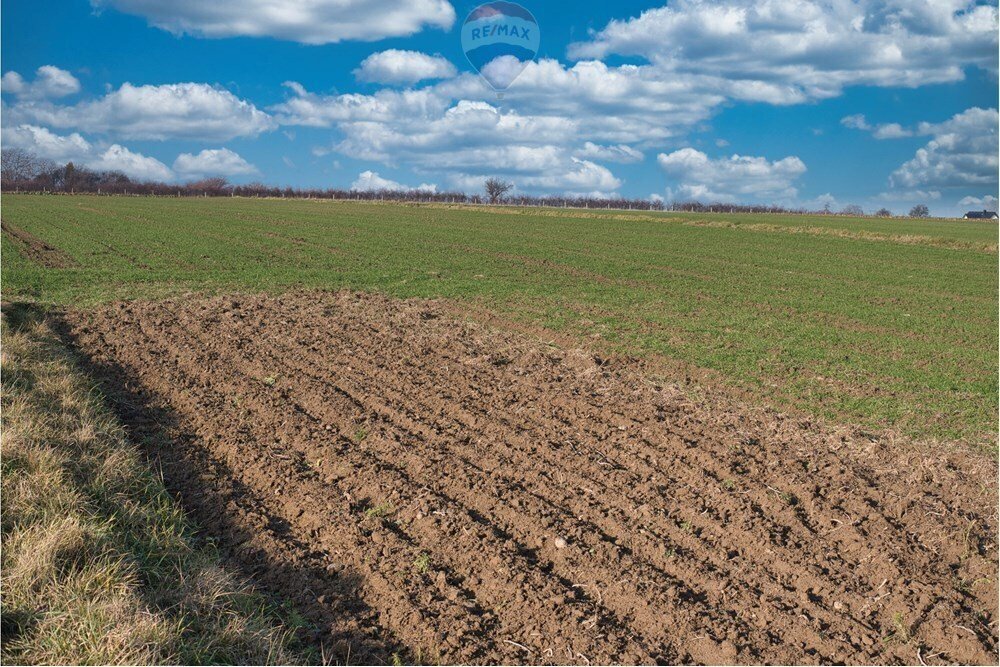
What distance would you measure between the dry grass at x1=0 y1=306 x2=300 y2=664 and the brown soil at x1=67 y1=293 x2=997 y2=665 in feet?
1.35

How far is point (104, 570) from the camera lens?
15.5ft

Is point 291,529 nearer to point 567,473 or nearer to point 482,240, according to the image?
point 567,473

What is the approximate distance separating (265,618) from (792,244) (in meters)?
42.1

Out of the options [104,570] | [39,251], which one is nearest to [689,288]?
[104,570]

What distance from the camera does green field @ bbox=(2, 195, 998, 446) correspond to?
1117 cm

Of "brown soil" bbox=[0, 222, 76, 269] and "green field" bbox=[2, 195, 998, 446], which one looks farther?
"brown soil" bbox=[0, 222, 76, 269]

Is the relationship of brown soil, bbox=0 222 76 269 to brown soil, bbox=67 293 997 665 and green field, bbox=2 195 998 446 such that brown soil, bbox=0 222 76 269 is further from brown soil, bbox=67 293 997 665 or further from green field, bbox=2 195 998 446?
brown soil, bbox=67 293 997 665

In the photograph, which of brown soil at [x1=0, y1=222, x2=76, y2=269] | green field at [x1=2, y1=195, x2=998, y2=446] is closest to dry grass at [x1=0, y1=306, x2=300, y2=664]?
green field at [x1=2, y1=195, x2=998, y2=446]

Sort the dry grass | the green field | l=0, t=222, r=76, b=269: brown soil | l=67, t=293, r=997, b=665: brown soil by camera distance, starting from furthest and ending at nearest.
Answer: l=0, t=222, r=76, b=269: brown soil
the green field
l=67, t=293, r=997, b=665: brown soil
the dry grass

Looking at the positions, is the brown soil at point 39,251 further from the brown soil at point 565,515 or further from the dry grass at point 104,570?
the dry grass at point 104,570

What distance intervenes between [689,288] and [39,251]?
2262 centimetres

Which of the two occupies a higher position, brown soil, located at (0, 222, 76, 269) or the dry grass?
brown soil, located at (0, 222, 76, 269)

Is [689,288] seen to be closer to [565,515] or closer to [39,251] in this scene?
[565,515]

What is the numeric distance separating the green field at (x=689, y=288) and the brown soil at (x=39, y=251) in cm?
32
